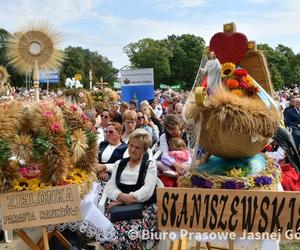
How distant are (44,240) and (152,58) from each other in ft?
180

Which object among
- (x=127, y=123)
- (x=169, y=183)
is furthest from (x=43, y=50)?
(x=169, y=183)

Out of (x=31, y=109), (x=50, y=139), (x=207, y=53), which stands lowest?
(x=50, y=139)

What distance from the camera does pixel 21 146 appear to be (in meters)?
3.29

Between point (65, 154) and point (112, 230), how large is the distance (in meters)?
0.91

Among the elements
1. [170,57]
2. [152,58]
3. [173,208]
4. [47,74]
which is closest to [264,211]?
[173,208]

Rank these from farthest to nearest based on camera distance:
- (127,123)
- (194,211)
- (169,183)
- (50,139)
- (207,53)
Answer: (127,123)
(169,183)
(207,53)
(50,139)
(194,211)

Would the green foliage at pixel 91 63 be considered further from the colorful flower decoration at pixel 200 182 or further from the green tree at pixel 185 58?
the colorful flower decoration at pixel 200 182

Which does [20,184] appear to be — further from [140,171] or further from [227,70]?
[227,70]

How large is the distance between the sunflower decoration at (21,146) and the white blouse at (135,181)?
Result: 118 cm

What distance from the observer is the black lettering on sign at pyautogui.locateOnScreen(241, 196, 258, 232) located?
3.00 metres

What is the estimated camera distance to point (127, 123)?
580 cm

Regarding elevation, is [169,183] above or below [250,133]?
below

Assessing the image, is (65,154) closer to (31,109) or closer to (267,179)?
(31,109)

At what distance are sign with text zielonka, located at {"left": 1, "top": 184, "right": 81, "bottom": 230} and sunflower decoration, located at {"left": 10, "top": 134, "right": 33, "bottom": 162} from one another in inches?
11.8
